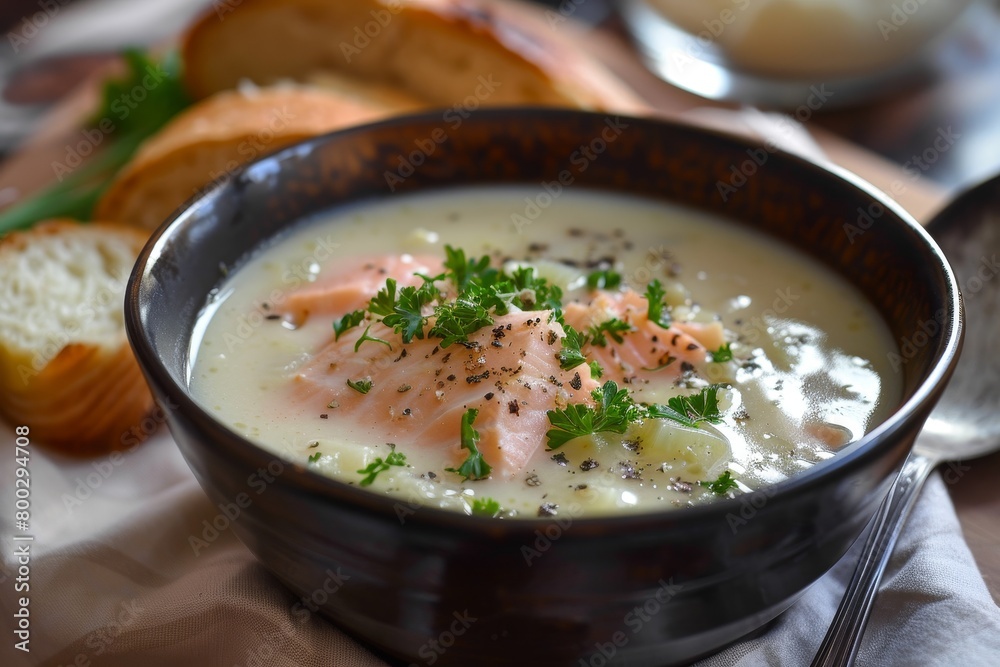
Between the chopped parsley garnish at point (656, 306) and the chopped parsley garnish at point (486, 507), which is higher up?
the chopped parsley garnish at point (656, 306)

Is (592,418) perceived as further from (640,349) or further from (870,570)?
(870,570)

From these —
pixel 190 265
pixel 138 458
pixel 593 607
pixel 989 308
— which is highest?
pixel 989 308

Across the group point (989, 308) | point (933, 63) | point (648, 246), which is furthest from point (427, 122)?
point (933, 63)

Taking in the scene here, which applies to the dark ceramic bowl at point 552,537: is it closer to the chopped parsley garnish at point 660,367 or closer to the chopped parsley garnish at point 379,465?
the chopped parsley garnish at point 379,465

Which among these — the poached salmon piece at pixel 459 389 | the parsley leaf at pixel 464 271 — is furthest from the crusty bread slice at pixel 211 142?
the poached salmon piece at pixel 459 389

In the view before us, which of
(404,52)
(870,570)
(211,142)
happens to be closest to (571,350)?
(870,570)

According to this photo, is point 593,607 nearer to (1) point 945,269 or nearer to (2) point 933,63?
(1) point 945,269

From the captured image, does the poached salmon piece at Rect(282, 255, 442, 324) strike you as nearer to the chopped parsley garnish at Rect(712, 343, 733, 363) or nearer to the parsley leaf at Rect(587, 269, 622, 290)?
the parsley leaf at Rect(587, 269, 622, 290)

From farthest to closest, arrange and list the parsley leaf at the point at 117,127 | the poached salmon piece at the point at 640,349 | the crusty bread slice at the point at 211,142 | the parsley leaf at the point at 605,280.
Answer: the parsley leaf at the point at 117,127 → the crusty bread slice at the point at 211,142 → the parsley leaf at the point at 605,280 → the poached salmon piece at the point at 640,349
